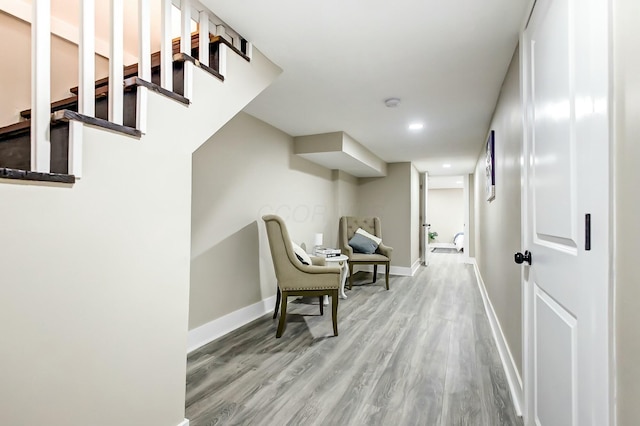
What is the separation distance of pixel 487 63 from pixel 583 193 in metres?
1.63

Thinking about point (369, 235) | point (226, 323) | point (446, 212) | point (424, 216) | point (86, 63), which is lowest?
point (226, 323)

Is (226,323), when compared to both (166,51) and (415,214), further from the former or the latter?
(415,214)

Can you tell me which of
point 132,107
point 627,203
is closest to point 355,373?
point 627,203

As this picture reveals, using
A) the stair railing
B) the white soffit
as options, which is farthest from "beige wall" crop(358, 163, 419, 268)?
the stair railing

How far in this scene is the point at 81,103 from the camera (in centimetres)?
114

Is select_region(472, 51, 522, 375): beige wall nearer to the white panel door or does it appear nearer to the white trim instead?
the white panel door

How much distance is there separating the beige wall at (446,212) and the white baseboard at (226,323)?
9.22 metres

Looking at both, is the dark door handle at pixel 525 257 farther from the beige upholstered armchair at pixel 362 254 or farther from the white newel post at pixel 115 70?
the beige upholstered armchair at pixel 362 254

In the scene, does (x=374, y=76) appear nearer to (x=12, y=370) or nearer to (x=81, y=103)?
(x=81, y=103)

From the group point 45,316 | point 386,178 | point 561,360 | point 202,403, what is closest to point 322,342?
point 202,403

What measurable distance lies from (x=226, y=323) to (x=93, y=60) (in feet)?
7.76

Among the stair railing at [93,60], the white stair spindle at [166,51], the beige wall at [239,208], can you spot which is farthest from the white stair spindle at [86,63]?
the beige wall at [239,208]

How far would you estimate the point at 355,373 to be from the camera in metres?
2.21

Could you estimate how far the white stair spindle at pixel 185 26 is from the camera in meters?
1.56
